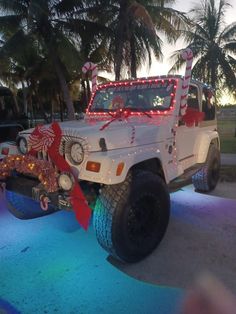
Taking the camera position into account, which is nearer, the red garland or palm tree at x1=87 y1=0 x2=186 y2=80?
the red garland

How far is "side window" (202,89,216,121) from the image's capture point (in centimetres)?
571

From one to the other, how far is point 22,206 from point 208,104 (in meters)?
3.39

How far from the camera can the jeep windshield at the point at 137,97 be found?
4.62 m

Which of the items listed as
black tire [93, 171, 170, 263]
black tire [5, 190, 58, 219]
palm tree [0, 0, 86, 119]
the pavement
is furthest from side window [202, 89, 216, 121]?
palm tree [0, 0, 86, 119]

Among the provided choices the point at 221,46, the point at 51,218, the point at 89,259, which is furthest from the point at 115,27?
the point at 89,259

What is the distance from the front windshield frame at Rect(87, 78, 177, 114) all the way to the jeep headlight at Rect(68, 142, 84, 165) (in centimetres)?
148

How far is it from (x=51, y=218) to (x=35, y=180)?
1212 millimetres

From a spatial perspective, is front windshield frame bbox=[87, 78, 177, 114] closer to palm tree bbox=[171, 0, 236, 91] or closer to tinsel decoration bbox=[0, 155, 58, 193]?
tinsel decoration bbox=[0, 155, 58, 193]

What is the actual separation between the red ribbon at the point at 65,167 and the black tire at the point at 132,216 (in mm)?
192

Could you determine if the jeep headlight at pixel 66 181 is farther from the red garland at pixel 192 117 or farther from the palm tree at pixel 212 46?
the palm tree at pixel 212 46

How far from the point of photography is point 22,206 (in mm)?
4715

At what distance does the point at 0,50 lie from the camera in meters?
15.5

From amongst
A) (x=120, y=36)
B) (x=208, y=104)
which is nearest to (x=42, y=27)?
(x=120, y=36)

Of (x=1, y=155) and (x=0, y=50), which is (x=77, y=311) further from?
(x=0, y=50)
